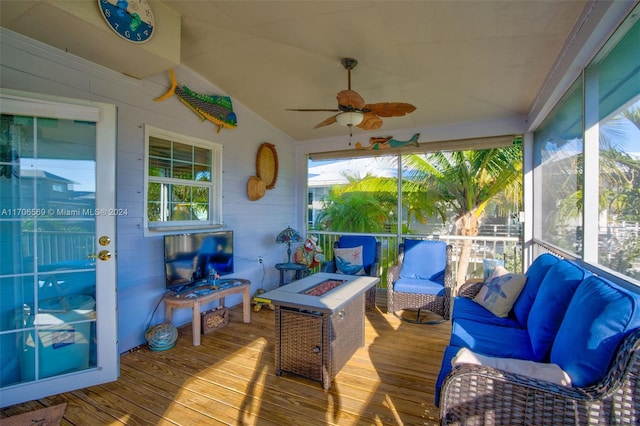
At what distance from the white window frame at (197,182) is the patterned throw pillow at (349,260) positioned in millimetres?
1606

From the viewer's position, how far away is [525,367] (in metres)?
1.36

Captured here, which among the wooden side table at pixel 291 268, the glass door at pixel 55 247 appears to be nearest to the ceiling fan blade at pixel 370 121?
the glass door at pixel 55 247

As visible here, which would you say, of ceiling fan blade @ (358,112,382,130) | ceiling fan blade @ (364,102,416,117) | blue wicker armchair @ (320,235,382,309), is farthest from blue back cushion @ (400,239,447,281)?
ceiling fan blade @ (364,102,416,117)

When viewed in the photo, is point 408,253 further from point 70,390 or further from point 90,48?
point 90,48

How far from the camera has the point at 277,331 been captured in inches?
95.5

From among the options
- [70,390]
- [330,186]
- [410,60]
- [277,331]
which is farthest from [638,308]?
[330,186]

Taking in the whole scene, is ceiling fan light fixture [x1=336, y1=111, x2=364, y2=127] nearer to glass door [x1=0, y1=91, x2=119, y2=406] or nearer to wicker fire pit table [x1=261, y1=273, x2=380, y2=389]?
wicker fire pit table [x1=261, y1=273, x2=380, y2=389]

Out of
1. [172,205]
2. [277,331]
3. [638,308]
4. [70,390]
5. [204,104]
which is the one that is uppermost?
[204,104]

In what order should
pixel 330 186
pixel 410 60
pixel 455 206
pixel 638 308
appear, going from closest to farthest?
pixel 638 308
pixel 410 60
pixel 455 206
pixel 330 186

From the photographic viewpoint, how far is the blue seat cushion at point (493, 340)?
1.84 meters

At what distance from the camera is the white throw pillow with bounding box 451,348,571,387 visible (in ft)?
4.22

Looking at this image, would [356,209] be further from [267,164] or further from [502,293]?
[502,293]

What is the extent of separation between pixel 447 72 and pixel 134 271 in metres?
3.61

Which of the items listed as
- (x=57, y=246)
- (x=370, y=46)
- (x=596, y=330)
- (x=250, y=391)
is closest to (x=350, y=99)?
(x=370, y=46)
